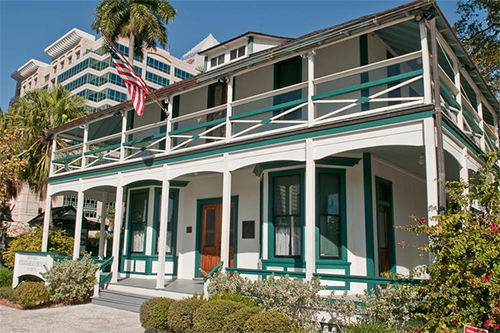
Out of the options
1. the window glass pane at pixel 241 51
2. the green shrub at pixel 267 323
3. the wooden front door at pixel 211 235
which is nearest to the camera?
the green shrub at pixel 267 323

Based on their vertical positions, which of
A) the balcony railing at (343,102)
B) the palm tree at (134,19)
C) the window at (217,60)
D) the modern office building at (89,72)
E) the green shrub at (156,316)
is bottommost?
the green shrub at (156,316)

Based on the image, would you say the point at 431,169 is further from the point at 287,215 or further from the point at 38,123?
the point at 38,123

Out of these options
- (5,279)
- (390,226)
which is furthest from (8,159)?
(390,226)

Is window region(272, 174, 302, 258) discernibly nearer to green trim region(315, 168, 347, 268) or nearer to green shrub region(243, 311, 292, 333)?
green trim region(315, 168, 347, 268)

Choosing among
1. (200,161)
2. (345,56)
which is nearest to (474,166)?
(345,56)

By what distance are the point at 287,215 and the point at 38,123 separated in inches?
648

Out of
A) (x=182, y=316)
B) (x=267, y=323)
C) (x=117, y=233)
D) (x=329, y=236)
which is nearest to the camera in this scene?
(x=267, y=323)

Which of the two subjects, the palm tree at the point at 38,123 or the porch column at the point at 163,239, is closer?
the porch column at the point at 163,239

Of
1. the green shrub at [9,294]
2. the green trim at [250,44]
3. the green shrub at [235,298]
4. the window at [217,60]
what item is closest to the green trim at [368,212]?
the green shrub at [235,298]

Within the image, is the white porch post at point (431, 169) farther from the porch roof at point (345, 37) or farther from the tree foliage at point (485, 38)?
the tree foliage at point (485, 38)

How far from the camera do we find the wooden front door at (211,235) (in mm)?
14250

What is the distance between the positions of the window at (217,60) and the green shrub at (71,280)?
9358 mm

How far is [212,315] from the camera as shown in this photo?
817 cm

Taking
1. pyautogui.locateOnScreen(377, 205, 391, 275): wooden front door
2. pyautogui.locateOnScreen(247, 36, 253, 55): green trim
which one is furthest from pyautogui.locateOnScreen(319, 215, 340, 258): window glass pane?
pyautogui.locateOnScreen(247, 36, 253, 55): green trim
